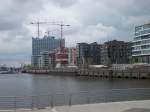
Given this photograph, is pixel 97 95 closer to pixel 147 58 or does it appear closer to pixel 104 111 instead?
pixel 104 111

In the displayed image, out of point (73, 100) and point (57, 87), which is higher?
point (73, 100)

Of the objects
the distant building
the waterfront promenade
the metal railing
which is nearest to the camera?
the waterfront promenade

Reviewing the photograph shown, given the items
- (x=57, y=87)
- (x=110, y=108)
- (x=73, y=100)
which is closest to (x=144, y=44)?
(x=57, y=87)

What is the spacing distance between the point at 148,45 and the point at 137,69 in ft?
97.0

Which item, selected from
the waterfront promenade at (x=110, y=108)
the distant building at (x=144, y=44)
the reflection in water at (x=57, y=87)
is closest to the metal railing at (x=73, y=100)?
the waterfront promenade at (x=110, y=108)

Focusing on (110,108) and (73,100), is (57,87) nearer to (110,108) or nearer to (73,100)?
(73,100)

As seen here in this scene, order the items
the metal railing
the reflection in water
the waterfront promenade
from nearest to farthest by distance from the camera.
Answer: the waterfront promenade, the metal railing, the reflection in water

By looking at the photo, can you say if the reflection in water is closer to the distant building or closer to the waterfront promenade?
the waterfront promenade

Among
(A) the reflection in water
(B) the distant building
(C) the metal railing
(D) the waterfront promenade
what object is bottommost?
(A) the reflection in water

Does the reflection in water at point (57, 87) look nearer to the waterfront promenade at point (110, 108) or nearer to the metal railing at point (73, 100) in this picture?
the metal railing at point (73, 100)

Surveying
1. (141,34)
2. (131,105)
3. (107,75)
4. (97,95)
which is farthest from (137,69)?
(131,105)

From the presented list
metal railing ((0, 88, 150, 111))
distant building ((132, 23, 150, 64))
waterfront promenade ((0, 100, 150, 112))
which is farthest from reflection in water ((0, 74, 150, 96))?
distant building ((132, 23, 150, 64))

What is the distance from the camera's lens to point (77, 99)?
160 feet

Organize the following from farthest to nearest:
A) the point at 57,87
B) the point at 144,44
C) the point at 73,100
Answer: the point at 144,44 < the point at 57,87 < the point at 73,100
